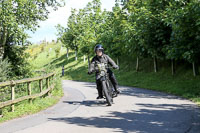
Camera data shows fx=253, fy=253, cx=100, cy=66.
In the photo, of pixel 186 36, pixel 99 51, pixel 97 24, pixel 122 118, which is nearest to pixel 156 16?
pixel 186 36

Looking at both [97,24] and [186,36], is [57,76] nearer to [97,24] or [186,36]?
[186,36]

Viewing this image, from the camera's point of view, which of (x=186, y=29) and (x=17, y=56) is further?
(x=17, y=56)

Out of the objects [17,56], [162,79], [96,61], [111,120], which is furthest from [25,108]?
[162,79]

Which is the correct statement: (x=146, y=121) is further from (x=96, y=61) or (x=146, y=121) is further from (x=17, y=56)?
(x=17, y=56)

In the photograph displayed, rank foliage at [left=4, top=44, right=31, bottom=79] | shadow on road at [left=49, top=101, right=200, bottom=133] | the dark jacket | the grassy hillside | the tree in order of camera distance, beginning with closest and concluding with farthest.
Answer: shadow on road at [left=49, top=101, right=200, bottom=133] → the dark jacket → the tree → the grassy hillside → foliage at [left=4, top=44, right=31, bottom=79]

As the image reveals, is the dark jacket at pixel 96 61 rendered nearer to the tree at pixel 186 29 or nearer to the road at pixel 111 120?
the road at pixel 111 120

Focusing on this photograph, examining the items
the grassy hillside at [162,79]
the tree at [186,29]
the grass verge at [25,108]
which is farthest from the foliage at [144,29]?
the grass verge at [25,108]

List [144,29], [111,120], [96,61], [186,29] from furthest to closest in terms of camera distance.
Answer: [144,29], [186,29], [96,61], [111,120]

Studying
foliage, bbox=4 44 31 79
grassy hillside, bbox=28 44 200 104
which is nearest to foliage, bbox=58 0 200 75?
grassy hillside, bbox=28 44 200 104

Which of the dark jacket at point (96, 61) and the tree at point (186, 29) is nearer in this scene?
the dark jacket at point (96, 61)

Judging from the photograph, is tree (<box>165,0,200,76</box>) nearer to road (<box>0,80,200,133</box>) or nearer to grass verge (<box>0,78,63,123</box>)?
road (<box>0,80,200,133</box>)

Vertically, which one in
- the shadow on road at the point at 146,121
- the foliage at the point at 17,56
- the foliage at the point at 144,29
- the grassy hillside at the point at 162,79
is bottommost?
the shadow on road at the point at 146,121

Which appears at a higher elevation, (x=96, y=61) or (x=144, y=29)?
(x=144, y=29)

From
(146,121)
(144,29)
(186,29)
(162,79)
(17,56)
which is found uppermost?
(144,29)
